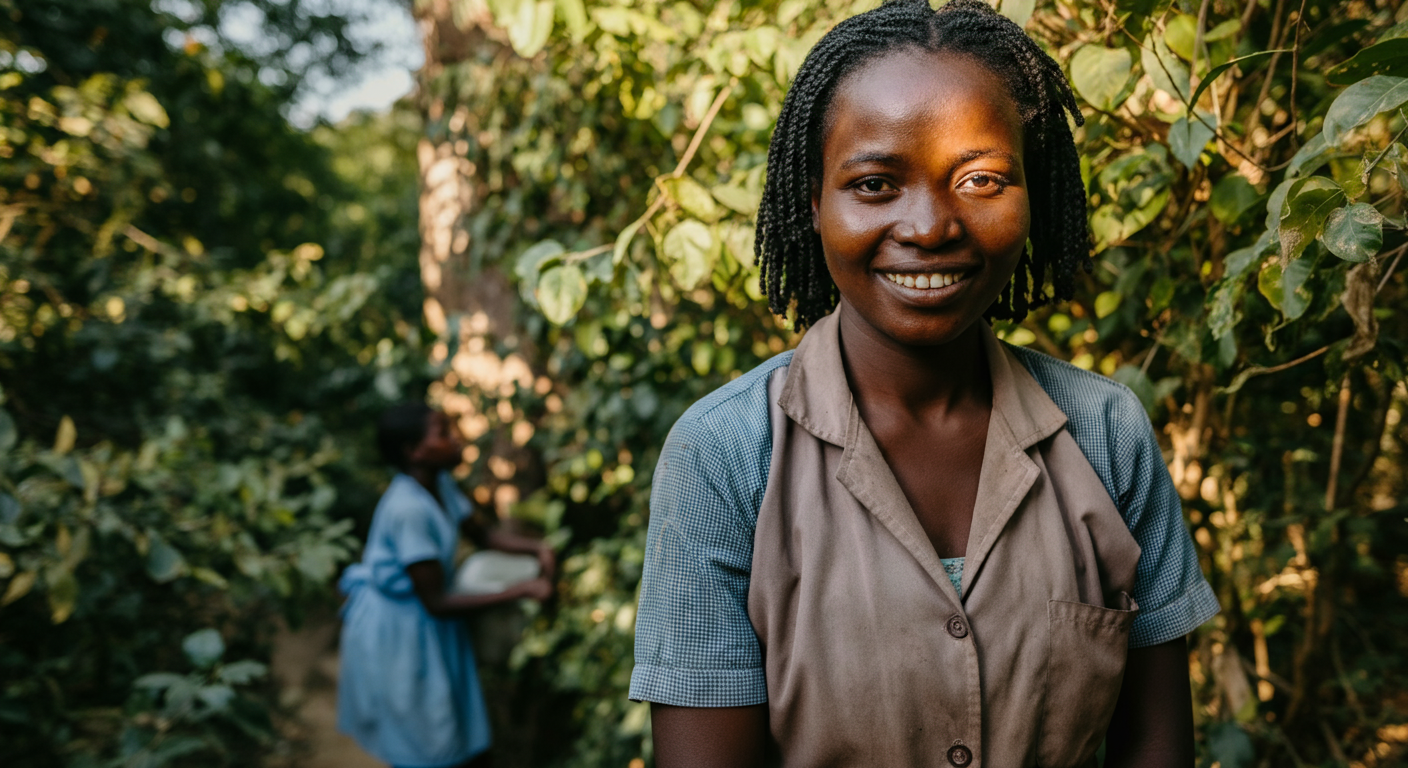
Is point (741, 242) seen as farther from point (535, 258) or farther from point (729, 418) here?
point (729, 418)

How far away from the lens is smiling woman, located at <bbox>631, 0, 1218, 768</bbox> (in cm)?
103

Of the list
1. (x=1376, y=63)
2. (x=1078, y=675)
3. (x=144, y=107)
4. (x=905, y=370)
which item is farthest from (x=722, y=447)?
(x=144, y=107)

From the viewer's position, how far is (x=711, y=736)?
1046mm

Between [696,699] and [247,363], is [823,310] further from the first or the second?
[247,363]

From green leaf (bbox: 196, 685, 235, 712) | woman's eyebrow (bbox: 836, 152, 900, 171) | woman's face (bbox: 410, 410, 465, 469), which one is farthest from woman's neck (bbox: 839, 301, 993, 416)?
woman's face (bbox: 410, 410, 465, 469)

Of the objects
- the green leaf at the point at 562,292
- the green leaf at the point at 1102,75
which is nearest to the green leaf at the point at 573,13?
the green leaf at the point at 562,292

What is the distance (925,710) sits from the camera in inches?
40.4

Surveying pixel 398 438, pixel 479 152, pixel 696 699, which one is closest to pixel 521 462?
pixel 398 438

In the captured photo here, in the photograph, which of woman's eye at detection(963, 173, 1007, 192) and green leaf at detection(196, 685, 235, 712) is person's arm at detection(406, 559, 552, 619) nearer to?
green leaf at detection(196, 685, 235, 712)

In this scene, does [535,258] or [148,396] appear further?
[148,396]

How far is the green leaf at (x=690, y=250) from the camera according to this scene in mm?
1634

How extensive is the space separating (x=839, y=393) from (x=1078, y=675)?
1.49 ft

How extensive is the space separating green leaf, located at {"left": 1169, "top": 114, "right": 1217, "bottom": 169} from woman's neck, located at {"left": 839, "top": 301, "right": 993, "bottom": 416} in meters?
0.41

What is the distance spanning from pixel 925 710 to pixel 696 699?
274 millimetres
